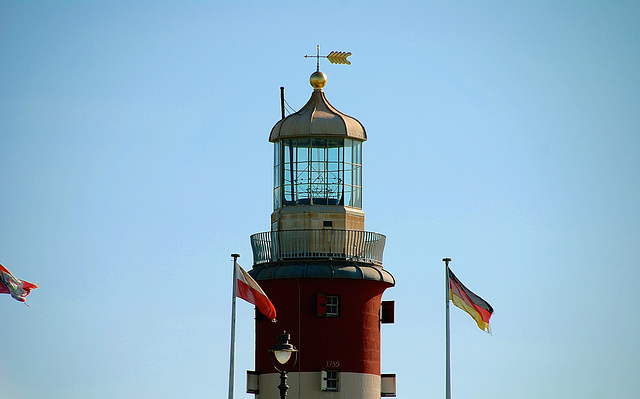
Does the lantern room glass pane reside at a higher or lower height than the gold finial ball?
lower

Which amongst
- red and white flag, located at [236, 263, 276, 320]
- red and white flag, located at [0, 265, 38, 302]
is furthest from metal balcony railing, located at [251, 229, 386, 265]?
red and white flag, located at [0, 265, 38, 302]

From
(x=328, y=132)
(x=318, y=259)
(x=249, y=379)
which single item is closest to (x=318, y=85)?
(x=328, y=132)

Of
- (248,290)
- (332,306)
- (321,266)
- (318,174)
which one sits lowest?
(332,306)

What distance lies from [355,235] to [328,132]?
3781 mm

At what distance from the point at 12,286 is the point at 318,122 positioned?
41.3 ft

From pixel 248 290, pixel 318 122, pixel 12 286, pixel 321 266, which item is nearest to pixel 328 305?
pixel 321 266

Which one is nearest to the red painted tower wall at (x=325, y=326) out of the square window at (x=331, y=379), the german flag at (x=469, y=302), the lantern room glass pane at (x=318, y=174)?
the square window at (x=331, y=379)

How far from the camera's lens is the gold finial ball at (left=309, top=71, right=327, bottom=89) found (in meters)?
69.9

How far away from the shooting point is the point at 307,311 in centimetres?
6706

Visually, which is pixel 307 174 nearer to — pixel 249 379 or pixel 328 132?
pixel 328 132

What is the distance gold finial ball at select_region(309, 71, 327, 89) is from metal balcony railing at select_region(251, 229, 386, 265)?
5.58 m

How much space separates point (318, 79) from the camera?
229 feet

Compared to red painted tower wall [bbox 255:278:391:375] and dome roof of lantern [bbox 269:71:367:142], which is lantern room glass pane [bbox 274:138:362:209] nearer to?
dome roof of lantern [bbox 269:71:367:142]

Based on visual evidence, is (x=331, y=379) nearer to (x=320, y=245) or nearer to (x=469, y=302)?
(x=320, y=245)
